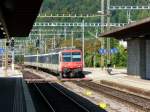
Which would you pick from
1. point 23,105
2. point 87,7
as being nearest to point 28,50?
point 87,7

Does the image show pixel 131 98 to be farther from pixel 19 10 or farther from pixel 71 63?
pixel 71 63

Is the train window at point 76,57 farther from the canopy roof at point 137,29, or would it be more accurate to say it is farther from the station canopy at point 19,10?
the station canopy at point 19,10

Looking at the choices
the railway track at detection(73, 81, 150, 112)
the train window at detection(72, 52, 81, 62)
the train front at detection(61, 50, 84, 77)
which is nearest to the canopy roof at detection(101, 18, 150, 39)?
the train window at detection(72, 52, 81, 62)

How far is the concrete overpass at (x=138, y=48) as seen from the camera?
3775 centimetres

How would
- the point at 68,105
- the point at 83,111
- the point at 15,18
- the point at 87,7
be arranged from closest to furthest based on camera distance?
the point at 83,111 < the point at 68,105 < the point at 15,18 < the point at 87,7

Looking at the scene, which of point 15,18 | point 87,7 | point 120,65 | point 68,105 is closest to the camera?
point 68,105

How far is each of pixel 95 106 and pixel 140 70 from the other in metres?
21.4

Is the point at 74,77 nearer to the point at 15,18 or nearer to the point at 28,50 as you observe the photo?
the point at 15,18

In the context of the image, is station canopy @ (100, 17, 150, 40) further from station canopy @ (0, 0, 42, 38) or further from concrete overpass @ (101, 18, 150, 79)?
station canopy @ (0, 0, 42, 38)

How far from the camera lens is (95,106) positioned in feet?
64.5

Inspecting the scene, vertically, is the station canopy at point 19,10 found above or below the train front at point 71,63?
above

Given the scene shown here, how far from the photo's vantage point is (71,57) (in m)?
47.3

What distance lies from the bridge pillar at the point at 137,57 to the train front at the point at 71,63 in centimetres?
496

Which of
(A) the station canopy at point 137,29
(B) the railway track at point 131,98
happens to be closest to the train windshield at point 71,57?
(A) the station canopy at point 137,29
